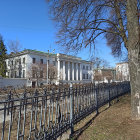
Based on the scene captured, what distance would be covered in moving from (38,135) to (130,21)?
200 inches

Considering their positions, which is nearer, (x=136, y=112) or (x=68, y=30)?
(x=136, y=112)

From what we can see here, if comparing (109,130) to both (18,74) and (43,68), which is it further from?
(18,74)

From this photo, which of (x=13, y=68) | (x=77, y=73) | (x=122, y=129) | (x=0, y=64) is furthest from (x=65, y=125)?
(x=77, y=73)

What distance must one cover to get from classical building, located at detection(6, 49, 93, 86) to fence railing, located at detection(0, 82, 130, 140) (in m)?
18.2

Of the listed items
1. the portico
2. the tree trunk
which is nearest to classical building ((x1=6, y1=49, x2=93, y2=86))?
the portico

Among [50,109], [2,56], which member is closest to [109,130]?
[50,109]

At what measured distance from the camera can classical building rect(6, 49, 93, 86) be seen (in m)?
37.4

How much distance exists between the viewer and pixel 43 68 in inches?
1499

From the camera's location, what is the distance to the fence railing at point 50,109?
8.30 feet

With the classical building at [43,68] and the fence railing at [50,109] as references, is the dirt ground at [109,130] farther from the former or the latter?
the classical building at [43,68]

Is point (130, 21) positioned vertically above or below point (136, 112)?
above

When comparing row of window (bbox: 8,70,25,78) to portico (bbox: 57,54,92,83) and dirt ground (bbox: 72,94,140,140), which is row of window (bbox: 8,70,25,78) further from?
dirt ground (bbox: 72,94,140,140)

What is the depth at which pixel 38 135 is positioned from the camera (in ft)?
9.78

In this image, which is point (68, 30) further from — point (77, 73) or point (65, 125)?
point (77, 73)
